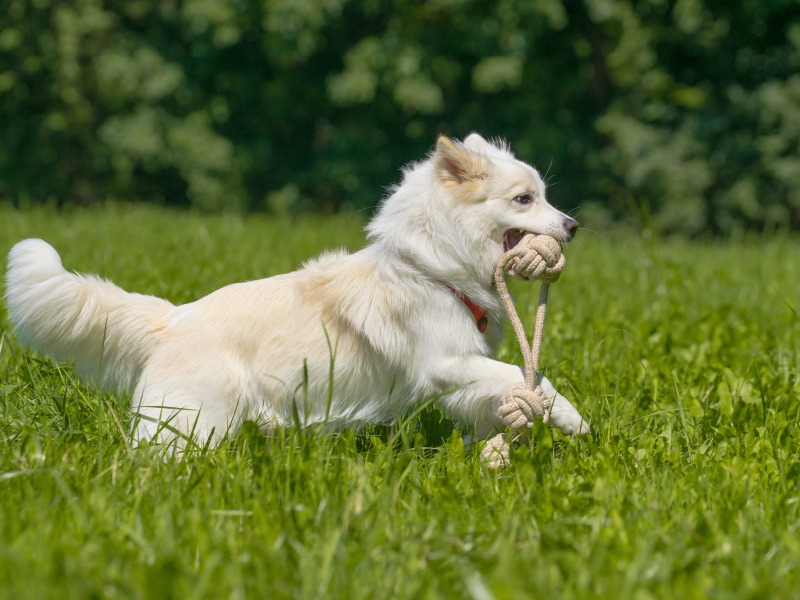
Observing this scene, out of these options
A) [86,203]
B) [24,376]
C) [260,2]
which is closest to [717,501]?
[24,376]

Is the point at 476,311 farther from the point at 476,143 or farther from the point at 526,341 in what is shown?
the point at 476,143

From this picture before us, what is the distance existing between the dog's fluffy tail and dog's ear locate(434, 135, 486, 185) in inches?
46.0

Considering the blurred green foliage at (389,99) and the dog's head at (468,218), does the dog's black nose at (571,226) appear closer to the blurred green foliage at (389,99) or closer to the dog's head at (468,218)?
the dog's head at (468,218)

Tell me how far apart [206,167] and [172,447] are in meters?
14.8

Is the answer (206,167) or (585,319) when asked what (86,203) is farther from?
(585,319)

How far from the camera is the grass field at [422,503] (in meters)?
1.56

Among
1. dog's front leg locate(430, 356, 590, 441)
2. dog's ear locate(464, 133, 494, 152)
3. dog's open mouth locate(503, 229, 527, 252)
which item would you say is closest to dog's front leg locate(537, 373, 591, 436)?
dog's front leg locate(430, 356, 590, 441)

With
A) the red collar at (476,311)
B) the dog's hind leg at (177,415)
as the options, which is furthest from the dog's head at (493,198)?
the dog's hind leg at (177,415)

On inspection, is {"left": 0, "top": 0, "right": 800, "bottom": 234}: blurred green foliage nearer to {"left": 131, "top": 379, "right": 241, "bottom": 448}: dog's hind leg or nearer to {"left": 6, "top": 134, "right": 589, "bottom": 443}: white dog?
{"left": 6, "top": 134, "right": 589, "bottom": 443}: white dog

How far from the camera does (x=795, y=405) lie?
9.89 ft

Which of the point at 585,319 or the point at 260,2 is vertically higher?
the point at 260,2

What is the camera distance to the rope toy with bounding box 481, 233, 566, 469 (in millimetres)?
2424

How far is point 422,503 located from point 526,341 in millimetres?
755

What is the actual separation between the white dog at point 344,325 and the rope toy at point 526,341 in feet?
0.25
